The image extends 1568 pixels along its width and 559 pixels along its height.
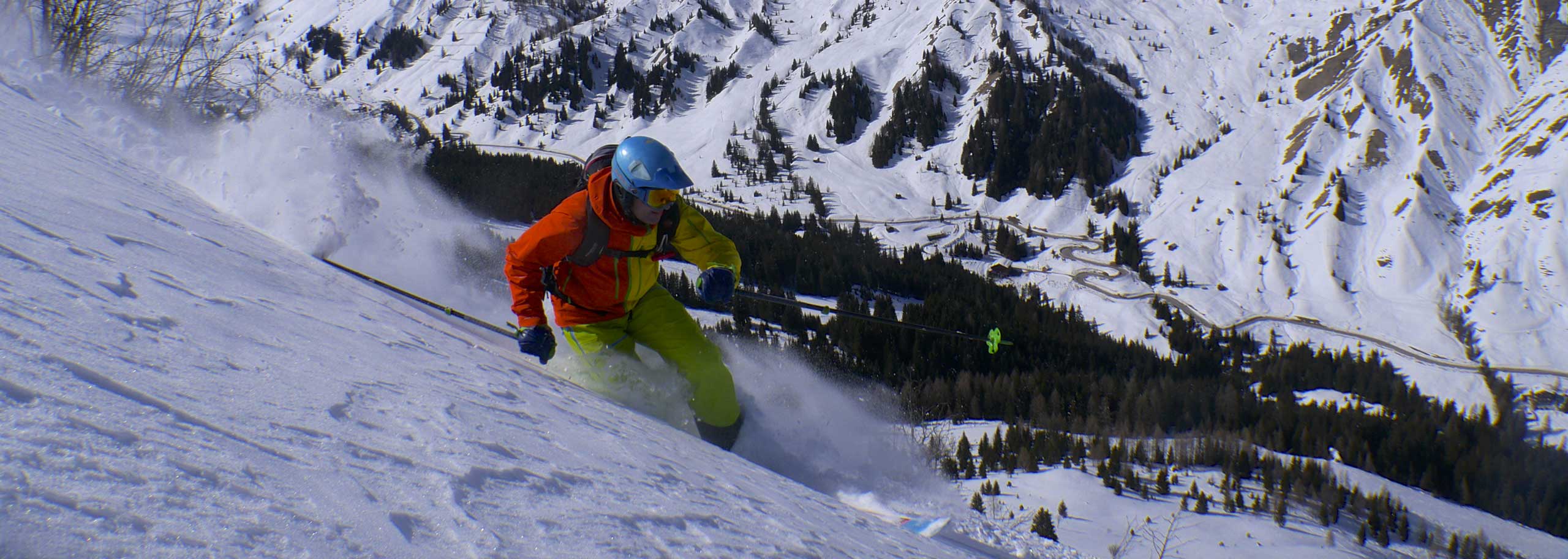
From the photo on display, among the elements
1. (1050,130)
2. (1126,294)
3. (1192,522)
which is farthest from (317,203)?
(1050,130)

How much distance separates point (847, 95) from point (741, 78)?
12.6m

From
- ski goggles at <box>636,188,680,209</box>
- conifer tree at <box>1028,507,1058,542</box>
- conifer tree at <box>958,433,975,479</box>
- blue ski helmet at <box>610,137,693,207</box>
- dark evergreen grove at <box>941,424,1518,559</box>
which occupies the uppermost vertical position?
blue ski helmet at <box>610,137,693,207</box>

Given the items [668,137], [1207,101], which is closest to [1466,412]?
[1207,101]

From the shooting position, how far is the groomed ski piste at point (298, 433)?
1.54 metres

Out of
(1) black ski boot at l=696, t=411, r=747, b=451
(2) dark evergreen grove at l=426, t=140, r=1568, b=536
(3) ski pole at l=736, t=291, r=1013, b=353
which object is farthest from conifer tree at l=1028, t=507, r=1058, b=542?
(2) dark evergreen grove at l=426, t=140, r=1568, b=536

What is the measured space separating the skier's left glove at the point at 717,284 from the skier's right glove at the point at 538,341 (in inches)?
43.5

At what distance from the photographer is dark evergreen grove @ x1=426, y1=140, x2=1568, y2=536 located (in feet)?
60.7

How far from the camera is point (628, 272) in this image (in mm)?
5797

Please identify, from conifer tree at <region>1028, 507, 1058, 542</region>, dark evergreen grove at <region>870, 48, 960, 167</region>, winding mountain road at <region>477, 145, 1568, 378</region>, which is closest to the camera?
conifer tree at <region>1028, 507, 1058, 542</region>

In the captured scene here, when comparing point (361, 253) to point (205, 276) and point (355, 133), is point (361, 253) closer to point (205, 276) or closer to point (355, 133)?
point (205, 276)

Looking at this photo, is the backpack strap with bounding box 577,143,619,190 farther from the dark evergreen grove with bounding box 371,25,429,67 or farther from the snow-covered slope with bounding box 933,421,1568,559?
the dark evergreen grove with bounding box 371,25,429,67

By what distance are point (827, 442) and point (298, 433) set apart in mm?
5167

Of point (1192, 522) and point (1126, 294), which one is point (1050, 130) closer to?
point (1126, 294)

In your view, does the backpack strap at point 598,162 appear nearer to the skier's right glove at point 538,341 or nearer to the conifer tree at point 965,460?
the skier's right glove at point 538,341
